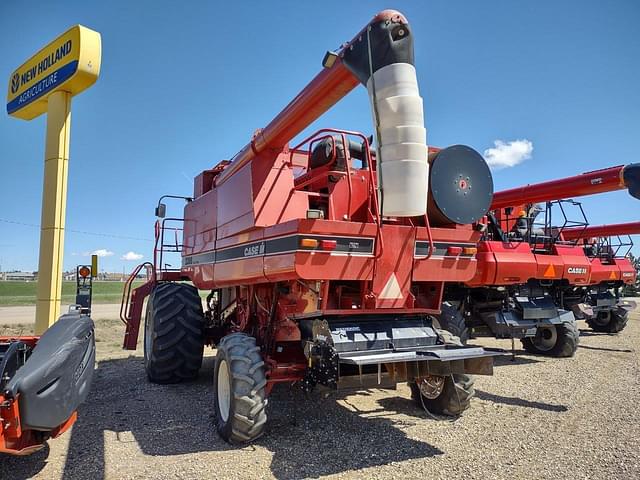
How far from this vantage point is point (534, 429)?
4824mm

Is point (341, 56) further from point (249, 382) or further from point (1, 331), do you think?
point (1, 331)

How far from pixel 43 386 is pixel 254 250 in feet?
7.07

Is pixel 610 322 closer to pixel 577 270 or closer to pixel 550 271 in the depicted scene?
pixel 577 270

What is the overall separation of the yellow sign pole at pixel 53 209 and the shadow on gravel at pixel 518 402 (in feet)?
18.0

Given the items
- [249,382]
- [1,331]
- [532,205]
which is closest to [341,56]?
[249,382]

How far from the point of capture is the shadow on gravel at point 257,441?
3.96m

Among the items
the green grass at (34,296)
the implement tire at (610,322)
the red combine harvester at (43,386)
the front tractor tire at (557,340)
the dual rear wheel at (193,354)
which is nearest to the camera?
the red combine harvester at (43,386)

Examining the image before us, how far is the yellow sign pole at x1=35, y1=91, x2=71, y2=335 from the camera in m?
6.05

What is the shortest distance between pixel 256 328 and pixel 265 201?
1.69 m

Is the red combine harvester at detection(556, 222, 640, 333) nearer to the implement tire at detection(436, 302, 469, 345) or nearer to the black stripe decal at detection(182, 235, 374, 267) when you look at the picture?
the implement tire at detection(436, 302, 469, 345)

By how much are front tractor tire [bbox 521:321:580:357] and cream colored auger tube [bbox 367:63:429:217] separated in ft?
22.7

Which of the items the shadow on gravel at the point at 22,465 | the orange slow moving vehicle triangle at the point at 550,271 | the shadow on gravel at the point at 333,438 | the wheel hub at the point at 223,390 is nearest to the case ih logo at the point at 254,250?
the wheel hub at the point at 223,390

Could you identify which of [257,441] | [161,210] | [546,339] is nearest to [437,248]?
[257,441]

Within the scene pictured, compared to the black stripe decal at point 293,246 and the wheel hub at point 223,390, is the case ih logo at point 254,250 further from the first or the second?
the wheel hub at point 223,390
